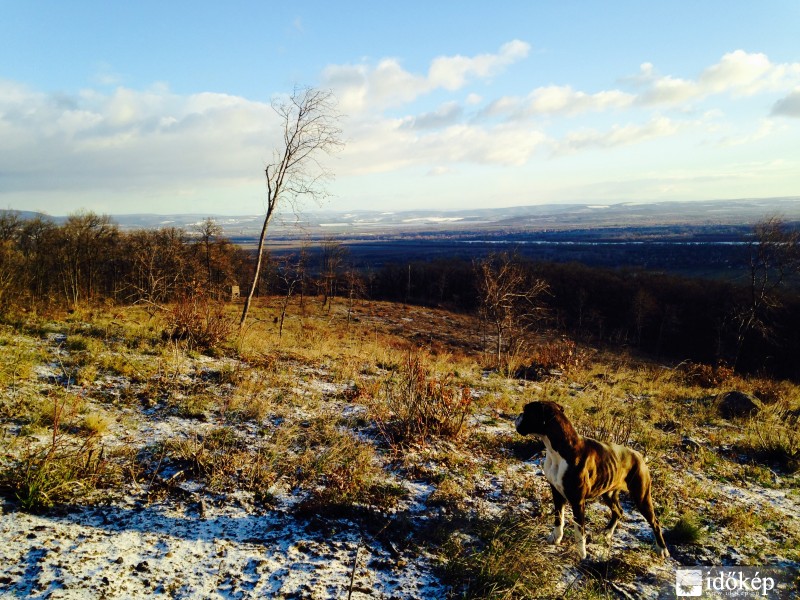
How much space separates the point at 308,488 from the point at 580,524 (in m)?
2.60

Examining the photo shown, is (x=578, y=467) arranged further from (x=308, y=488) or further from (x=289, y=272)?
(x=289, y=272)

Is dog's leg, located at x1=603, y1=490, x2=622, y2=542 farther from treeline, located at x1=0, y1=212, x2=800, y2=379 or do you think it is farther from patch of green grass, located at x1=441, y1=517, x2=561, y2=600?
treeline, located at x1=0, y1=212, x2=800, y2=379

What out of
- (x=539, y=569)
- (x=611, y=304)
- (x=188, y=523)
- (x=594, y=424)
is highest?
(x=188, y=523)

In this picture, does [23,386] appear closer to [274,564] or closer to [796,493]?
[274,564]

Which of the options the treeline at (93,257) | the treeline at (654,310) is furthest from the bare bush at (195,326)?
the treeline at (654,310)

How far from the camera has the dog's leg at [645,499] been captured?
3795mm

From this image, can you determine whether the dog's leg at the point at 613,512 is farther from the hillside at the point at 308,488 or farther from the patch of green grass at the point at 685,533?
the patch of green grass at the point at 685,533

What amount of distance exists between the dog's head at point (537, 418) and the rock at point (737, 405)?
8900 millimetres

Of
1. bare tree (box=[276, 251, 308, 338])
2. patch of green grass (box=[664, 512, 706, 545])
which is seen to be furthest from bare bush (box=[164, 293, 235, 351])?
patch of green grass (box=[664, 512, 706, 545])

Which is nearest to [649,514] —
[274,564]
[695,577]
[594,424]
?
[695,577]

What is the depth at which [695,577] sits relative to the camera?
3.73m

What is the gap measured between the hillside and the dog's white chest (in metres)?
0.58

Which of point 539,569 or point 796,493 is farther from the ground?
point 539,569

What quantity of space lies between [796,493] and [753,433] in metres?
2.73
